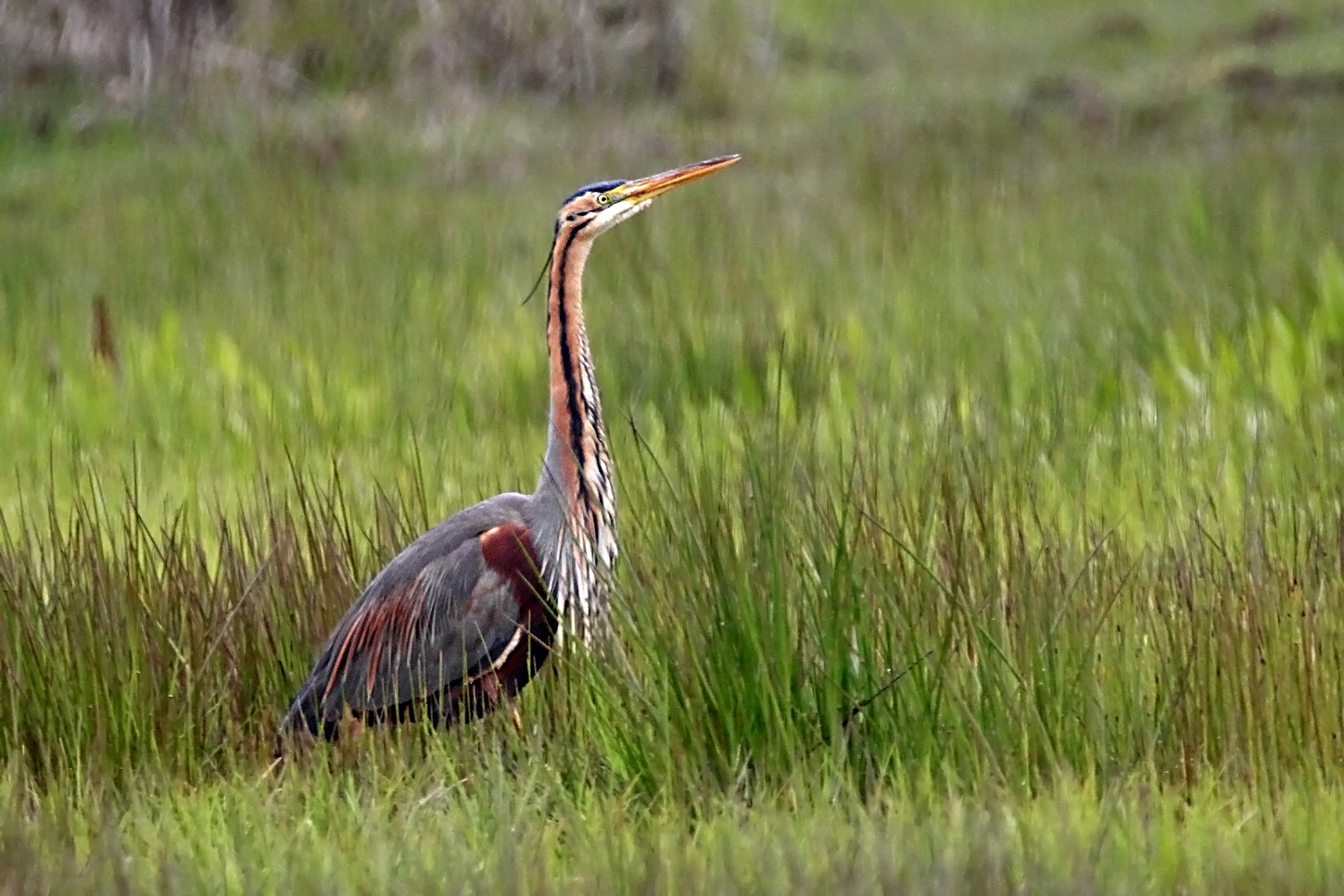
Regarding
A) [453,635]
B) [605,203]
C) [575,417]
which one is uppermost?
[605,203]

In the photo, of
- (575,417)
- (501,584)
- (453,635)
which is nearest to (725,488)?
(575,417)

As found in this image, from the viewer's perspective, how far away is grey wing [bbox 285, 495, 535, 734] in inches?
180

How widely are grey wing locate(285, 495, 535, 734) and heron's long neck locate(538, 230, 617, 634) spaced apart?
17 centimetres

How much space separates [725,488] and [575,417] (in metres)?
0.52

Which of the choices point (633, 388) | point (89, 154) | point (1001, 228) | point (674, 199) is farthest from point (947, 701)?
point (89, 154)

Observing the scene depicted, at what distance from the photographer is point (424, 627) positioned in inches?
183

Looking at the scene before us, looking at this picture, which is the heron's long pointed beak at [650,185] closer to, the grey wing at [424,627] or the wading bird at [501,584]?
the wading bird at [501,584]

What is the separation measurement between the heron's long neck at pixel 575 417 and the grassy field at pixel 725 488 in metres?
0.13

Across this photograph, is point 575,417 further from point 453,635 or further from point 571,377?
point 453,635

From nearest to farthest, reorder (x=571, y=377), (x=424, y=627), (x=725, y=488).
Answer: (x=424, y=627) < (x=571, y=377) < (x=725, y=488)

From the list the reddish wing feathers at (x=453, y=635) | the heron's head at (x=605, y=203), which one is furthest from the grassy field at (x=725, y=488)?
the heron's head at (x=605, y=203)

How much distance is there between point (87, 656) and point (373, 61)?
37.7 ft

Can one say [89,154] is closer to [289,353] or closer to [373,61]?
[373,61]

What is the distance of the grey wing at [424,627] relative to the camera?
15.0ft
